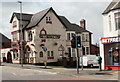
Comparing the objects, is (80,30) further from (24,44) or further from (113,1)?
(113,1)

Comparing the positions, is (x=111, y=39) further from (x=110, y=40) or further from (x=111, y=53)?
(x=111, y=53)

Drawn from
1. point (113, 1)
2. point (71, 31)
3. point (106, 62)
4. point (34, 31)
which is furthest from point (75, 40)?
point (71, 31)

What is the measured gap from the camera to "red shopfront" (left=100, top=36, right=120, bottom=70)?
80.2ft

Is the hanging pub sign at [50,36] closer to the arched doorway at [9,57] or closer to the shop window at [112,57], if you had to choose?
the arched doorway at [9,57]

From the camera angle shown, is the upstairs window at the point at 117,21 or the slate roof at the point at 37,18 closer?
the upstairs window at the point at 117,21

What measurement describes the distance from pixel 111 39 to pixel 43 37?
2112 cm

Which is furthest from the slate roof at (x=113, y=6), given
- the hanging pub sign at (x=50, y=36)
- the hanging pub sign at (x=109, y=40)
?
the hanging pub sign at (x=50, y=36)

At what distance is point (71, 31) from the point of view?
49.4 metres

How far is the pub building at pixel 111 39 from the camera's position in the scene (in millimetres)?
24312

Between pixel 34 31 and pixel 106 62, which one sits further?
pixel 34 31

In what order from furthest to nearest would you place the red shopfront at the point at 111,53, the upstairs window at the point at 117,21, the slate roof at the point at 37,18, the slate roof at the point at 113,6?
the slate roof at the point at 37,18 < the slate roof at the point at 113,6 < the red shopfront at the point at 111,53 < the upstairs window at the point at 117,21

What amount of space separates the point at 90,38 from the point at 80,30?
3.52 meters

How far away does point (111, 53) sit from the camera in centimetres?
2531

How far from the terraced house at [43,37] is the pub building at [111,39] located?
60.9 feet
